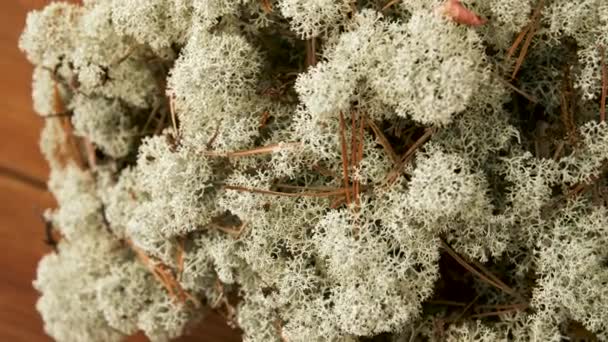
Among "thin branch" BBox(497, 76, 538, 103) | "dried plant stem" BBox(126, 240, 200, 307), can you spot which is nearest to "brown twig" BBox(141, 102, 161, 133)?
"dried plant stem" BBox(126, 240, 200, 307)

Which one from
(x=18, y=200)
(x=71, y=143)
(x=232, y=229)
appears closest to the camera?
(x=232, y=229)

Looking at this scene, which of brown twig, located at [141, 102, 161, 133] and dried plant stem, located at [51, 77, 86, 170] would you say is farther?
dried plant stem, located at [51, 77, 86, 170]

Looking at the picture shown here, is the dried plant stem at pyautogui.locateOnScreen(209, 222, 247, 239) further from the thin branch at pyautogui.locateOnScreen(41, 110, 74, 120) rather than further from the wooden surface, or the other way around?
the wooden surface

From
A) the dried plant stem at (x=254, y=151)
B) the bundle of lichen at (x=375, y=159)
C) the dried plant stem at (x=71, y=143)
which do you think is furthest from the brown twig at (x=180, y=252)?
the dried plant stem at (x=71, y=143)

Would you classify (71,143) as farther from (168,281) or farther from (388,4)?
(388,4)

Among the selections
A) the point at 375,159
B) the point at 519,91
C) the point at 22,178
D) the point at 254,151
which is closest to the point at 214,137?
the point at 254,151

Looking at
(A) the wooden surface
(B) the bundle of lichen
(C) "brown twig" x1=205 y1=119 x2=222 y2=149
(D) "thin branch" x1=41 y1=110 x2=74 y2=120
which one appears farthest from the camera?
(A) the wooden surface
